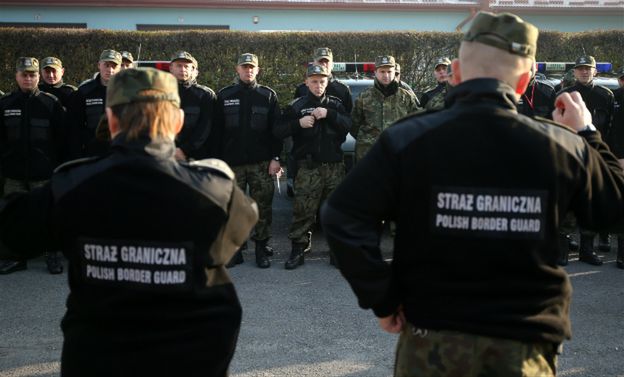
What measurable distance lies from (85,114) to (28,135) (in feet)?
1.99

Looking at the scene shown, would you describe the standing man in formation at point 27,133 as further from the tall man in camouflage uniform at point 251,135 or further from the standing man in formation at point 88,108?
the tall man in camouflage uniform at point 251,135

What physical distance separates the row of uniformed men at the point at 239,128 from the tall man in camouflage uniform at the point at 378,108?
0.04 ft

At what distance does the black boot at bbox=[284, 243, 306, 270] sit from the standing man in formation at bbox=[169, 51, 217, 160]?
143 centimetres

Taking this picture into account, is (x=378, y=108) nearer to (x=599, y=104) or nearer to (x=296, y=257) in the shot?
(x=296, y=257)

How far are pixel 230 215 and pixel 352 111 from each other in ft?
17.5

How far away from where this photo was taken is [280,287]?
20.6 feet

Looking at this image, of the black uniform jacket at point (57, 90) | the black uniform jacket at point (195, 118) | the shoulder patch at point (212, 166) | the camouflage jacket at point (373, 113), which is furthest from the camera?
the black uniform jacket at point (57, 90)

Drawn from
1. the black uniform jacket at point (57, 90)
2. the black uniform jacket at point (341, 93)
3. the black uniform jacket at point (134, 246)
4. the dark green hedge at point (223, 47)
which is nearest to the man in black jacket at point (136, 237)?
the black uniform jacket at point (134, 246)

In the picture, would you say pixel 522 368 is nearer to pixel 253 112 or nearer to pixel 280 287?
pixel 280 287

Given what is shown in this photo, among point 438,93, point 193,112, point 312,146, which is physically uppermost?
point 438,93

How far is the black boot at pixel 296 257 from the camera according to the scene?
6.98m

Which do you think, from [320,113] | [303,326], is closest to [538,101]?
[320,113]

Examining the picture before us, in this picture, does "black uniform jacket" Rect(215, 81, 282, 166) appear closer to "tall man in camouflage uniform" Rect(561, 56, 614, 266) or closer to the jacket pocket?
the jacket pocket

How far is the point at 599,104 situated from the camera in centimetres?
752
